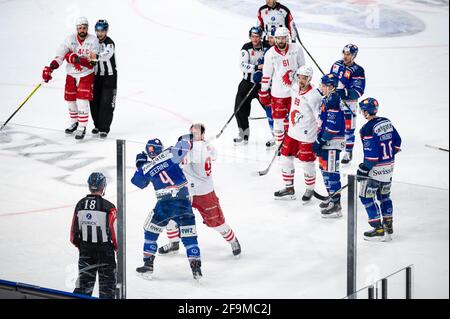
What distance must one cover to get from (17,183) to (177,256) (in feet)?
3.62

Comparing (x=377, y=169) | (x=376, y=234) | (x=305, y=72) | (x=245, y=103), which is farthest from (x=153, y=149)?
(x=245, y=103)

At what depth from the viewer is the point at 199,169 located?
239 inches

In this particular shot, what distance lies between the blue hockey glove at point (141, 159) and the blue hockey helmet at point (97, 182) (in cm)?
19

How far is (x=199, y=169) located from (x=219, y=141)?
10.1 feet

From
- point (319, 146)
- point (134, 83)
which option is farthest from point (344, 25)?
point (319, 146)

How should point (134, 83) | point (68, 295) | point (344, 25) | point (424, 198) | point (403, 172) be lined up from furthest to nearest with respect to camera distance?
point (344, 25) < point (134, 83) < point (403, 172) < point (68, 295) < point (424, 198)

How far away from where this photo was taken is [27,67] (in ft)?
35.6

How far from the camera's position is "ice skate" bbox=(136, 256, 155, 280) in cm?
622

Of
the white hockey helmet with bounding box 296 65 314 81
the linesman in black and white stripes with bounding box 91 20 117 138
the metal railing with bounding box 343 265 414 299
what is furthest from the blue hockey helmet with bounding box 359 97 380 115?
the linesman in black and white stripes with bounding box 91 20 117 138

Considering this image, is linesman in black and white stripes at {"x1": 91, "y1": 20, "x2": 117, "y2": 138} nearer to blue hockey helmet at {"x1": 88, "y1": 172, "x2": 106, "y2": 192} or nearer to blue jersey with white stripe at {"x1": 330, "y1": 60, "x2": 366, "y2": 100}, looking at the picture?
blue jersey with white stripe at {"x1": 330, "y1": 60, "x2": 366, "y2": 100}

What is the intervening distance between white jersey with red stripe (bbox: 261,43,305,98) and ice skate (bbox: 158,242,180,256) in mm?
2592

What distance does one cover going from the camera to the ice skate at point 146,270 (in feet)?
20.4
